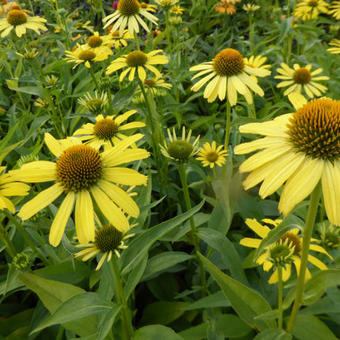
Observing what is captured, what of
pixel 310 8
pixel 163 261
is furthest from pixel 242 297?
pixel 310 8

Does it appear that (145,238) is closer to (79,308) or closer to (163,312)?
(79,308)

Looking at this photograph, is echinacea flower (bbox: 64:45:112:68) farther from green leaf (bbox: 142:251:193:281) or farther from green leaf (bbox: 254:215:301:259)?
green leaf (bbox: 254:215:301:259)

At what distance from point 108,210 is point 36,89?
171 centimetres

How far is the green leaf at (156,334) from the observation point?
1.14 m

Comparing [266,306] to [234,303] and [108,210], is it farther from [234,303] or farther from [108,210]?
[108,210]

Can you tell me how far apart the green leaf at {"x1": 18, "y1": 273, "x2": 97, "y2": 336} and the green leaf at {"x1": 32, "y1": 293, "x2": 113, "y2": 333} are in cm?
17

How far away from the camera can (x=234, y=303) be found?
1.09 meters

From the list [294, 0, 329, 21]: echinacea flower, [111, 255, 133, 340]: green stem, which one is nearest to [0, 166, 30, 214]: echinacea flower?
[111, 255, 133, 340]: green stem

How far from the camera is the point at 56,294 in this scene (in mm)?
1240

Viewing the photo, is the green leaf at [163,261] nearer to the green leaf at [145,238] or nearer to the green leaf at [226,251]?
the green leaf at [226,251]

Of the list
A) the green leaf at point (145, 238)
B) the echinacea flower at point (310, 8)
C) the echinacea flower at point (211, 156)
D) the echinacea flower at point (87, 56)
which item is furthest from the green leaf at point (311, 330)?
the echinacea flower at point (310, 8)

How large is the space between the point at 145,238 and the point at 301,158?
574mm

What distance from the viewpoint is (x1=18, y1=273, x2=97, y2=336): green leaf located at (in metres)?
1.21

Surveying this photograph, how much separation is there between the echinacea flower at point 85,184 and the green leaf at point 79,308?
0.86 feet
